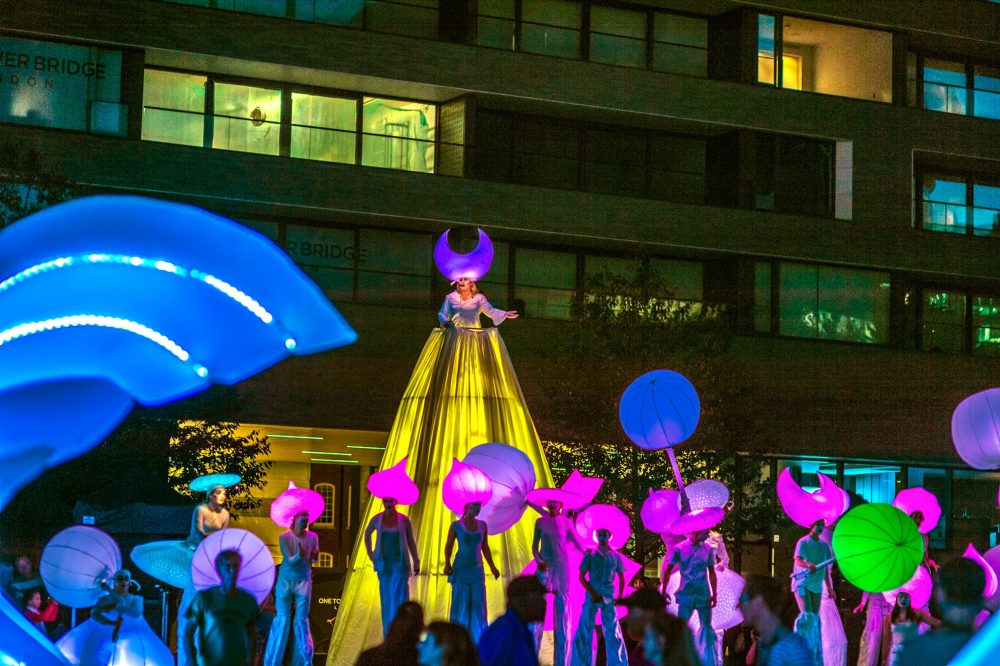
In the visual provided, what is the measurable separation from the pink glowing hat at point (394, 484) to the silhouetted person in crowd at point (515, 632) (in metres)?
7.29

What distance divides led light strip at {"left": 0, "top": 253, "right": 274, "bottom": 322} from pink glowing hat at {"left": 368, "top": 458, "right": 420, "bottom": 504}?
885cm

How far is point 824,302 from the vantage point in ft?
118

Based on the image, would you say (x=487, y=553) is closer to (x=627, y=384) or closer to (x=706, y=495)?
(x=706, y=495)

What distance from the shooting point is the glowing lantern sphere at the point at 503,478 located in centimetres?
1550

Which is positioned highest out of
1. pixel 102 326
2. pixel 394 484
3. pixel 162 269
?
pixel 162 269

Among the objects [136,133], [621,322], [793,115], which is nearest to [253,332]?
[621,322]

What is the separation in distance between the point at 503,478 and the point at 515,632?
23.3 feet

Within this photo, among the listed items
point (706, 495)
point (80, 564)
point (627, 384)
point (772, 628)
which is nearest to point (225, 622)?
point (772, 628)

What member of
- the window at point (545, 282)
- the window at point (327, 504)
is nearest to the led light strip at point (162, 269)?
the window at point (545, 282)

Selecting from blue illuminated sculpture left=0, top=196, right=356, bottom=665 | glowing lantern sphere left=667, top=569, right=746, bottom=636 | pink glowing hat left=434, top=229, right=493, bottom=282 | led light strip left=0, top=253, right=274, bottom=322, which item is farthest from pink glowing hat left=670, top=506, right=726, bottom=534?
led light strip left=0, top=253, right=274, bottom=322

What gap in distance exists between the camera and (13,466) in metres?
7.72

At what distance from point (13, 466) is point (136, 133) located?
23.1m

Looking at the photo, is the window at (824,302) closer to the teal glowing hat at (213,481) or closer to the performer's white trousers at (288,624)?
the performer's white trousers at (288,624)

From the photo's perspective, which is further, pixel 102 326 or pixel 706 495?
pixel 706 495
